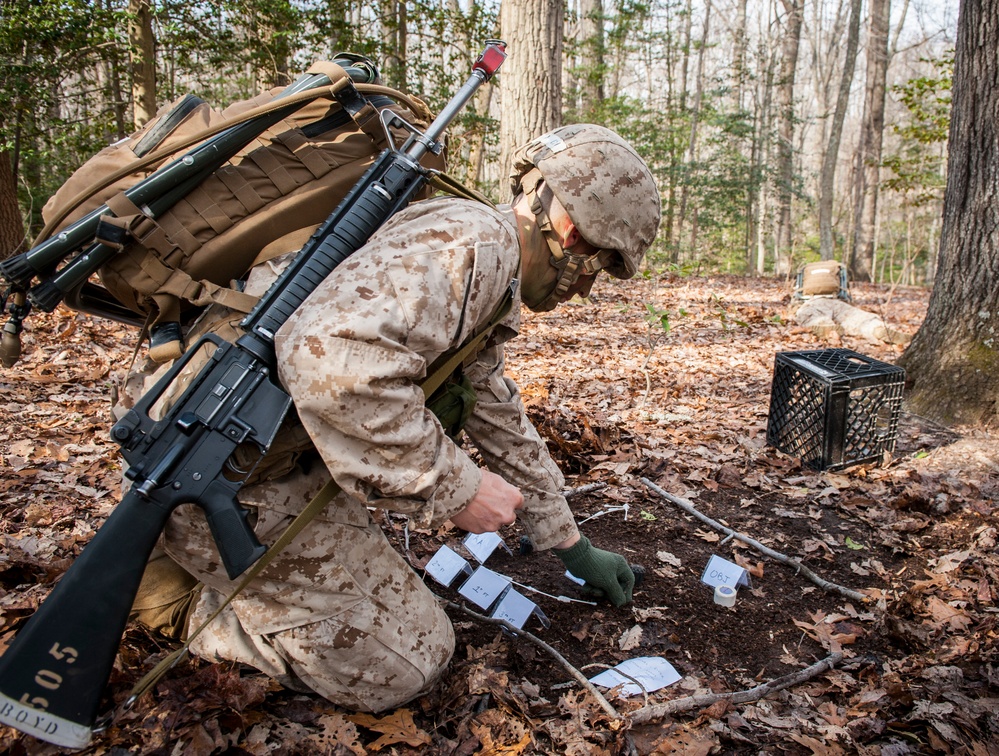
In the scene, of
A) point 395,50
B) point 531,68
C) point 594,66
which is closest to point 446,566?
point 531,68

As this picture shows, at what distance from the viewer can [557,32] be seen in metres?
7.31

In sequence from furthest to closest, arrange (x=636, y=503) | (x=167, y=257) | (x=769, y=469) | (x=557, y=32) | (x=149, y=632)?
(x=557, y=32)
(x=769, y=469)
(x=636, y=503)
(x=149, y=632)
(x=167, y=257)

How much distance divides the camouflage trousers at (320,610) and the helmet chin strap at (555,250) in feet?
3.68

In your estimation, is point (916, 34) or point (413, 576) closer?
point (413, 576)

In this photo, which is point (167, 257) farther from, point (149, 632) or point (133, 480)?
point (149, 632)

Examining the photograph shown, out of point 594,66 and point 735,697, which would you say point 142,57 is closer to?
point 735,697

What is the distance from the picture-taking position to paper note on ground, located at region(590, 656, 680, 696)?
2.39 meters

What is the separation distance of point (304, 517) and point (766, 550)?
2.37 metres

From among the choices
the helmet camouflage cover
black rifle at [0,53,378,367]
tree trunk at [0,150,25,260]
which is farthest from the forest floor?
tree trunk at [0,150,25,260]

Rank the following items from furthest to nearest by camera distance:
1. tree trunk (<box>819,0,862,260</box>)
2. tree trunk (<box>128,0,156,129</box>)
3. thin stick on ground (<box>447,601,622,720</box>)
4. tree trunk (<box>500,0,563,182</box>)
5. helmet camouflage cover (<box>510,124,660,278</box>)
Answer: tree trunk (<box>819,0,862,260</box>) < tree trunk (<box>128,0,156,129</box>) < tree trunk (<box>500,0,563,182</box>) < helmet camouflage cover (<box>510,124,660,278</box>) < thin stick on ground (<box>447,601,622,720</box>)

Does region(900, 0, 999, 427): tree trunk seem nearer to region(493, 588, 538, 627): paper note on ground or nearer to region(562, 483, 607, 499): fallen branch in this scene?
region(562, 483, 607, 499): fallen branch

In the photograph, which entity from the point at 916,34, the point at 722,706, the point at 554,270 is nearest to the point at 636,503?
the point at 722,706

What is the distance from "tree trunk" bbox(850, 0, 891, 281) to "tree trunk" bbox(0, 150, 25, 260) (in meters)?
17.8

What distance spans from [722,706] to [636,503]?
1.58m
